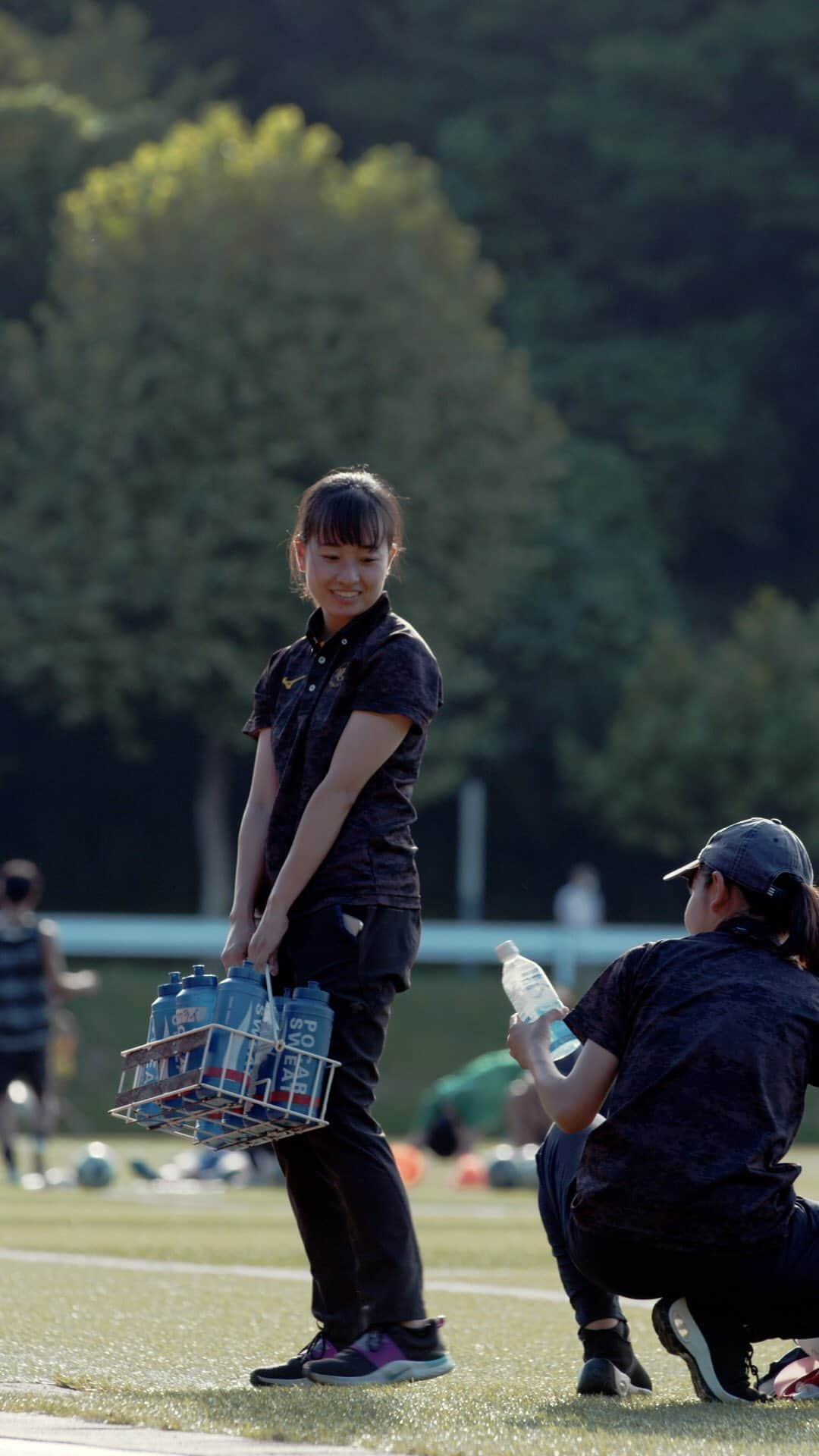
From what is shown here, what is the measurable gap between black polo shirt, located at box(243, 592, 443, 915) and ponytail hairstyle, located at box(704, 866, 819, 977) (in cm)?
81

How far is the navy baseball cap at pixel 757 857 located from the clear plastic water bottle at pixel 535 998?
1.35 feet

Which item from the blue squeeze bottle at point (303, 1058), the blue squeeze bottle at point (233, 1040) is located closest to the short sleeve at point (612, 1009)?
the blue squeeze bottle at point (303, 1058)

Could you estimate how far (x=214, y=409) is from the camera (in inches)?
1494

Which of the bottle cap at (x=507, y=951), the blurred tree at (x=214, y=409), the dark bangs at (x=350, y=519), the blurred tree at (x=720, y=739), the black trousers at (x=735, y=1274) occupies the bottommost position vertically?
the black trousers at (x=735, y=1274)

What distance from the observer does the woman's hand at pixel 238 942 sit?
5.58m

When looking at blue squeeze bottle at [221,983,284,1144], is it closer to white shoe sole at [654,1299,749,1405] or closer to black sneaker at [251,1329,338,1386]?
black sneaker at [251,1329,338,1386]

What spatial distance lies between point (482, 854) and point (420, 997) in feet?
52.0

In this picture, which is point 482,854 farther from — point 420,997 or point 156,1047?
point 156,1047

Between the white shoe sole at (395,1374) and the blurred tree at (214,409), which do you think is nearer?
the white shoe sole at (395,1374)

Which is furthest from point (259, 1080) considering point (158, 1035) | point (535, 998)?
point (535, 998)

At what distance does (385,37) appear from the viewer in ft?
189

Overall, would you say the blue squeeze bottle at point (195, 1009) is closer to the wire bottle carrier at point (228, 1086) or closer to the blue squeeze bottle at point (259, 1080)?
the wire bottle carrier at point (228, 1086)

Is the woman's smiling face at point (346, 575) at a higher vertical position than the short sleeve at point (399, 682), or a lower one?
higher

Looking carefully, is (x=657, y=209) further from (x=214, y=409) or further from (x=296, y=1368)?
(x=296, y=1368)
